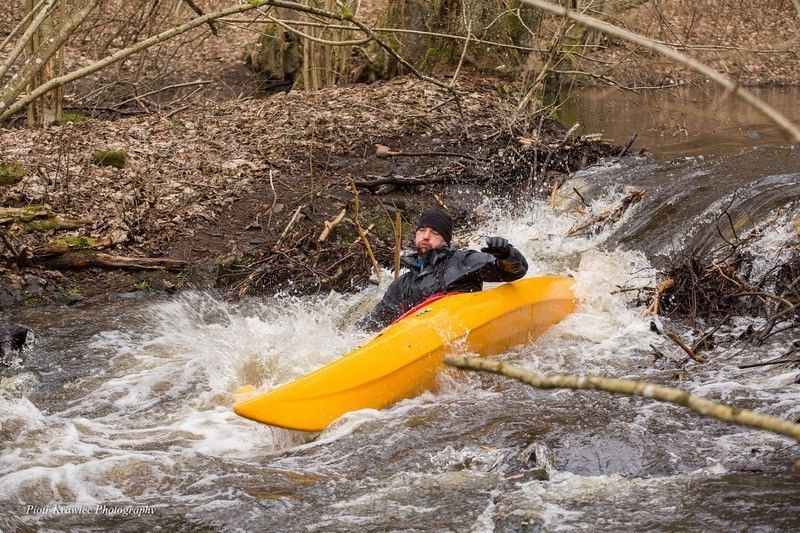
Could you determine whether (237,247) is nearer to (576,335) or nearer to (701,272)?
(576,335)

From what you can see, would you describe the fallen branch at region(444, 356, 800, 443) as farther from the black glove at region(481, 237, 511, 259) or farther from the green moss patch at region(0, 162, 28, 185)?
the green moss patch at region(0, 162, 28, 185)

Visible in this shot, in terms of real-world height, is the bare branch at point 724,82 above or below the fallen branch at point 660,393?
above

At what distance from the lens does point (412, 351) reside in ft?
18.6

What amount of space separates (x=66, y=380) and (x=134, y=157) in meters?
4.12

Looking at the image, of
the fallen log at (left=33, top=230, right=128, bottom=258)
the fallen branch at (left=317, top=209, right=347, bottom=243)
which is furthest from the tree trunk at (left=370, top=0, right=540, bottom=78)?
the fallen log at (left=33, top=230, right=128, bottom=258)

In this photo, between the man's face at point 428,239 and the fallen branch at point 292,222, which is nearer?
the man's face at point 428,239

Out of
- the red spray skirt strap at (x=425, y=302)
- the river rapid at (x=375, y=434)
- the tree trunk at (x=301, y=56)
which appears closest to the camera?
the river rapid at (x=375, y=434)

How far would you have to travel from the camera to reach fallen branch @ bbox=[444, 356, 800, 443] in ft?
6.13

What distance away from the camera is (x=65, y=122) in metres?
11.6

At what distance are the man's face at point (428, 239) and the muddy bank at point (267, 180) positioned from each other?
1006 mm

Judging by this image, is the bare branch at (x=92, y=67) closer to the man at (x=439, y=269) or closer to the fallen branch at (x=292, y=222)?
the man at (x=439, y=269)

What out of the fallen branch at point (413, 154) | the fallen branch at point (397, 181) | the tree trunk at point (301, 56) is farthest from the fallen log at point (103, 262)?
the tree trunk at point (301, 56)

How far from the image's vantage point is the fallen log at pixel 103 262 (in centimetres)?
791

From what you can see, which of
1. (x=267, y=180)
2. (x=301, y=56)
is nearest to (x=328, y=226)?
(x=267, y=180)
